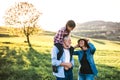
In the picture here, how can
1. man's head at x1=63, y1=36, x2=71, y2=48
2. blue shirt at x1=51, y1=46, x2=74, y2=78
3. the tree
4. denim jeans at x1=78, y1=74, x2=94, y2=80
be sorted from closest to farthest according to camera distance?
1. blue shirt at x1=51, y1=46, x2=74, y2=78
2. man's head at x1=63, y1=36, x2=71, y2=48
3. denim jeans at x1=78, y1=74, x2=94, y2=80
4. the tree

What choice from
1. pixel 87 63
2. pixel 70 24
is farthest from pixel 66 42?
pixel 87 63

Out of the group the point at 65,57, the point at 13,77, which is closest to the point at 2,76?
the point at 13,77

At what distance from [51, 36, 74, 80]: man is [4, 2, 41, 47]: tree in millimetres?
48181

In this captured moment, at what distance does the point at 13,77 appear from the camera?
19.5 meters

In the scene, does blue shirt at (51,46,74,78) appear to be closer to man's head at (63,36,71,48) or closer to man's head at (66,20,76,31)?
man's head at (63,36,71,48)

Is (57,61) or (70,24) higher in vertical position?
(70,24)

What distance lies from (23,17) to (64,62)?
163 feet

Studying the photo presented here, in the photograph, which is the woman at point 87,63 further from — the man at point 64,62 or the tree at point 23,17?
the tree at point 23,17

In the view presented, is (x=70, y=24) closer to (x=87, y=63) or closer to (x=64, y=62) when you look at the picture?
(x=64, y=62)

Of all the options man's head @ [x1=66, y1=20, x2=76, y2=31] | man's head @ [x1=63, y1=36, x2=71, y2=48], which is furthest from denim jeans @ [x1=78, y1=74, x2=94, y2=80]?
man's head @ [x1=66, y1=20, x2=76, y2=31]

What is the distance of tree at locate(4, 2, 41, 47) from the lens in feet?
194

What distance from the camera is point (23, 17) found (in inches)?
2357

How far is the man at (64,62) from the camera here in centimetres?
1062

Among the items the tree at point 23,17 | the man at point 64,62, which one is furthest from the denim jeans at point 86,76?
the tree at point 23,17
